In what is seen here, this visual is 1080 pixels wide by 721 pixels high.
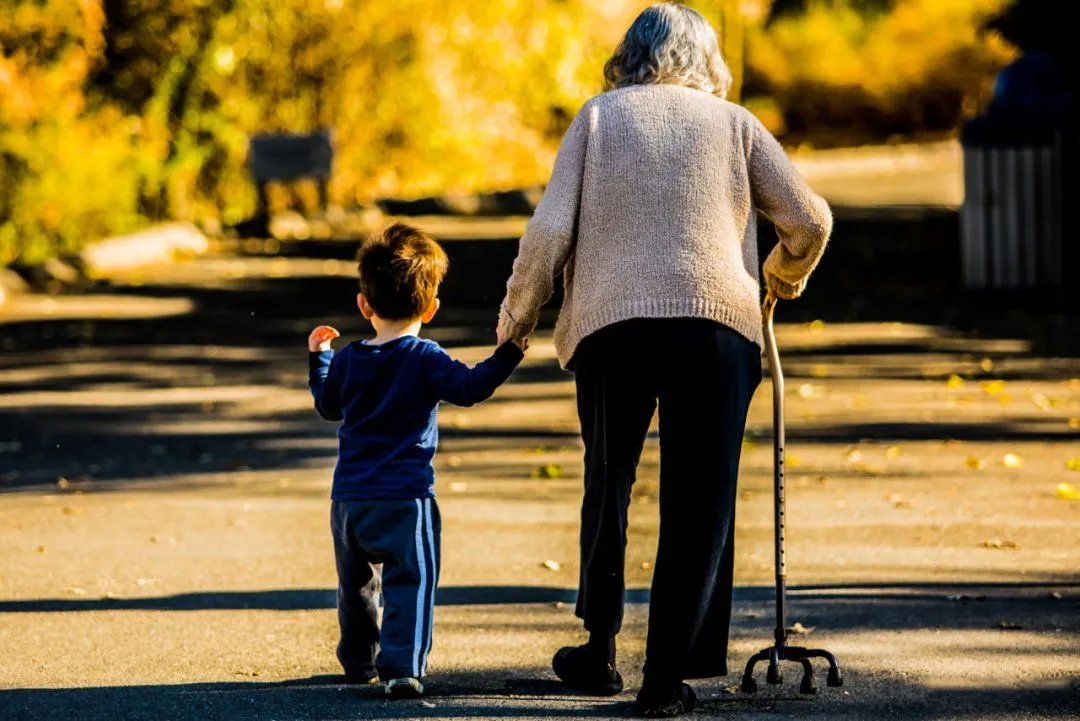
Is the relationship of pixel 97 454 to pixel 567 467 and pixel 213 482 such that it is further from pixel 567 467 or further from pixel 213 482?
pixel 567 467

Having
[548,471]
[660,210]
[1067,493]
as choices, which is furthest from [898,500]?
[660,210]

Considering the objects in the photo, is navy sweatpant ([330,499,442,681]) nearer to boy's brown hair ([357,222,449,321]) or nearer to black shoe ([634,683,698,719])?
boy's brown hair ([357,222,449,321])

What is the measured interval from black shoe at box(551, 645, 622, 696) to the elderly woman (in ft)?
0.83

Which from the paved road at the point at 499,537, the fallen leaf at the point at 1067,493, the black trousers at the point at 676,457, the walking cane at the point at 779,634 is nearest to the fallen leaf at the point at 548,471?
the paved road at the point at 499,537

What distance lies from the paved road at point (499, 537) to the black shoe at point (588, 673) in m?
0.05

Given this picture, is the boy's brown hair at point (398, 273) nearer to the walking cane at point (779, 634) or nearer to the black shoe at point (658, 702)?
the walking cane at point (779, 634)

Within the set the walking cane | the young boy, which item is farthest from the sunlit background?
the young boy

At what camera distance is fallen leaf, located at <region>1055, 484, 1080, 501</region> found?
8125 millimetres

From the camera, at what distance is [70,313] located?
1455cm

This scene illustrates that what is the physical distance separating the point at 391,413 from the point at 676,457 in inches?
30.6

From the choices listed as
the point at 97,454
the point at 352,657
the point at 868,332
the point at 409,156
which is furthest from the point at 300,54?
the point at 352,657

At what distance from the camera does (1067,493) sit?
8180 mm

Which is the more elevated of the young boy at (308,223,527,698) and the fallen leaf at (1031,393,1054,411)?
the fallen leaf at (1031,393,1054,411)

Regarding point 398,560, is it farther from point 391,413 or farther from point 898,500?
point 898,500
